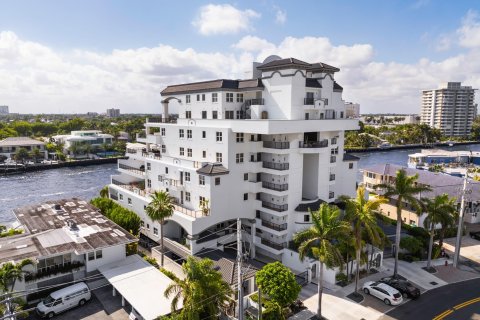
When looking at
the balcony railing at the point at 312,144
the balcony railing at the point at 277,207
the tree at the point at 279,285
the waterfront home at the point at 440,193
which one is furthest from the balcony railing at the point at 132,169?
the waterfront home at the point at 440,193

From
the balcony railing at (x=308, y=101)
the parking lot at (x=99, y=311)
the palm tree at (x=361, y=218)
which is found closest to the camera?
the parking lot at (x=99, y=311)

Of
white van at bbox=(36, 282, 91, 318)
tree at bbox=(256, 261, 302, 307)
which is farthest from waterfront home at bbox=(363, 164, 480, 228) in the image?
white van at bbox=(36, 282, 91, 318)

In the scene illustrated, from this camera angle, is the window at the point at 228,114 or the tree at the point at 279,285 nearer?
the tree at the point at 279,285

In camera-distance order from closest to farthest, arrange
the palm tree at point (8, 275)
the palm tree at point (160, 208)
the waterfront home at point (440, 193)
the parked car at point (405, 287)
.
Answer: the palm tree at point (8, 275), the parked car at point (405, 287), the palm tree at point (160, 208), the waterfront home at point (440, 193)

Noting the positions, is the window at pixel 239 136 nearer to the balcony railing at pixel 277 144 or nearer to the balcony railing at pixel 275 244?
the balcony railing at pixel 277 144

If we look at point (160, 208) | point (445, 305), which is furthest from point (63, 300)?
point (445, 305)

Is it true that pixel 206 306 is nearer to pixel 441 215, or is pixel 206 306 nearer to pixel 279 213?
pixel 279 213

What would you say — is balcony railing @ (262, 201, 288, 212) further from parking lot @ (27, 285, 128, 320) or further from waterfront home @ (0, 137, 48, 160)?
waterfront home @ (0, 137, 48, 160)
